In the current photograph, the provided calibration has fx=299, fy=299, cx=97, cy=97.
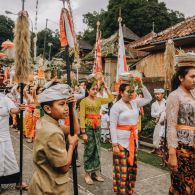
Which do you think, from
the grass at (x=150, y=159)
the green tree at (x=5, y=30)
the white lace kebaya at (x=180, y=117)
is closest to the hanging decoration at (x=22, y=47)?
the white lace kebaya at (x=180, y=117)

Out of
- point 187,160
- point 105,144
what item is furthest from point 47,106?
point 105,144

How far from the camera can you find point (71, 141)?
2.75 m

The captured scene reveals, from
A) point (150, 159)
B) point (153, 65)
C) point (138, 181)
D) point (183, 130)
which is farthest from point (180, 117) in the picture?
point (153, 65)

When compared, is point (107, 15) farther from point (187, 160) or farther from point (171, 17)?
point (187, 160)

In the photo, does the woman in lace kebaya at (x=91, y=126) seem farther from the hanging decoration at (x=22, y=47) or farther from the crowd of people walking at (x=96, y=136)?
the hanging decoration at (x=22, y=47)

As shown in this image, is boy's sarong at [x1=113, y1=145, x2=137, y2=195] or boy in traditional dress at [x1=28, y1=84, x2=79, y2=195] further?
boy's sarong at [x1=113, y1=145, x2=137, y2=195]

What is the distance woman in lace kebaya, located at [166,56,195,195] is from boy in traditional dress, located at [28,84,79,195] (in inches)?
47.5

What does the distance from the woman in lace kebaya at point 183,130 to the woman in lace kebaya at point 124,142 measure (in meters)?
1.07

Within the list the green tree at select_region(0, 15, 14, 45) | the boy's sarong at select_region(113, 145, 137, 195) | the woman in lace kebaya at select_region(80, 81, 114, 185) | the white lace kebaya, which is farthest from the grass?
the green tree at select_region(0, 15, 14, 45)

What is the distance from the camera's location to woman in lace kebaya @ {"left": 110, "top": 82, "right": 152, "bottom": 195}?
445 centimetres

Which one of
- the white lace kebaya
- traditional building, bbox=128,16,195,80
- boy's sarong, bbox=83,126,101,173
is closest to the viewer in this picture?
the white lace kebaya

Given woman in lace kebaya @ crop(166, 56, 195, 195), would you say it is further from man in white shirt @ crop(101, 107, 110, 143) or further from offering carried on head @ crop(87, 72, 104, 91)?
man in white shirt @ crop(101, 107, 110, 143)

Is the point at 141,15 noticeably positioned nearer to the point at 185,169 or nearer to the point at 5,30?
the point at 5,30

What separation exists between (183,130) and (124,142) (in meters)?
1.27
